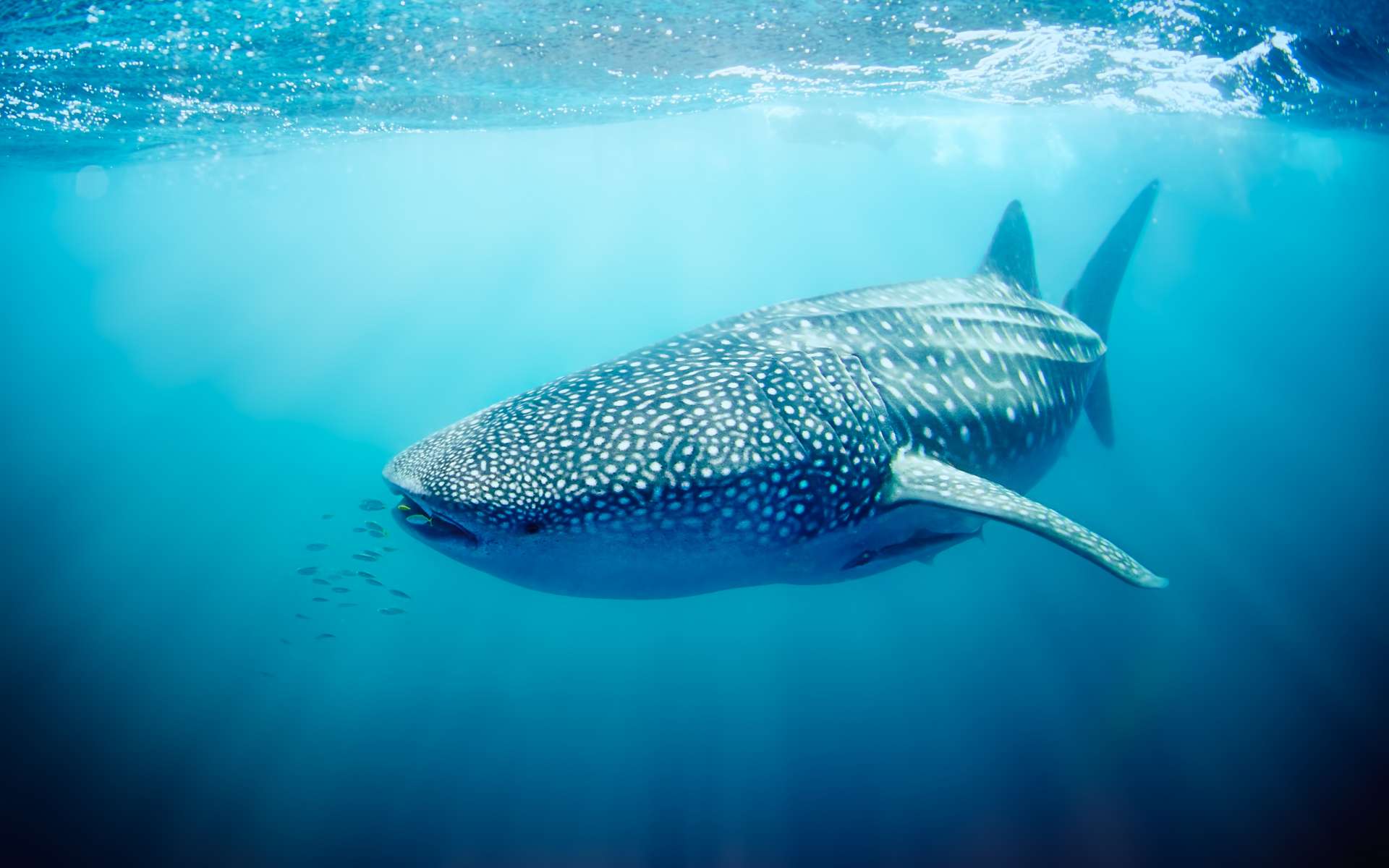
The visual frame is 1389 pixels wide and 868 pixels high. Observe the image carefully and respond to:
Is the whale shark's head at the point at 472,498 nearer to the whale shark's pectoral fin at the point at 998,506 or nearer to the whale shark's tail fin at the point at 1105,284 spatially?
the whale shark's pectoral fin at the point at 998,506

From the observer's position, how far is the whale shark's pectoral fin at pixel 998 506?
2.95 metres

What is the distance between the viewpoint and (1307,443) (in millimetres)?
35781

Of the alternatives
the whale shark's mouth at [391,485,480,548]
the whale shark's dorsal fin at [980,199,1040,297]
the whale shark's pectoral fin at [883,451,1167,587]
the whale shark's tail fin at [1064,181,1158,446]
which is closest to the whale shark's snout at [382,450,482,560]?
the whale shark's mouth at [391,485,480,548]

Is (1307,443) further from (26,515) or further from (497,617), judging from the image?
(26,515)

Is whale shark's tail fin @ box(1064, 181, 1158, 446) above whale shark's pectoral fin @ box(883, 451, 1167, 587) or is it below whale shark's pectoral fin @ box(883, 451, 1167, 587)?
above

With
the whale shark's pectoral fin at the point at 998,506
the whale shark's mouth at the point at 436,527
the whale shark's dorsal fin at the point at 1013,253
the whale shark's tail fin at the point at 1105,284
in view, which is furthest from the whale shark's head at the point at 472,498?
the whale shark's tail fin at the point at 1105,284

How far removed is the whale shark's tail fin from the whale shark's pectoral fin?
4.13 metres

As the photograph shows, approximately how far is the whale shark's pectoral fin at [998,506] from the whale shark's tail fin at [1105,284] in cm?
413

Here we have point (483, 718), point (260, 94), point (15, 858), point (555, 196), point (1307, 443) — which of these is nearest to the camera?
→ point (15, 858)

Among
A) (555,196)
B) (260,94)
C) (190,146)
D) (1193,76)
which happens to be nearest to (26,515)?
(190,146)

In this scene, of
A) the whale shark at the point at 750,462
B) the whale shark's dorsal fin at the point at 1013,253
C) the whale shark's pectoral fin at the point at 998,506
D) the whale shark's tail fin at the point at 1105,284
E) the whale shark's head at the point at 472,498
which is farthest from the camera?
the whale shark's tail fin at the point at 1105,284

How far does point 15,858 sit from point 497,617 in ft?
31.4

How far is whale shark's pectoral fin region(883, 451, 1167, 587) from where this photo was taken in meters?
2.95

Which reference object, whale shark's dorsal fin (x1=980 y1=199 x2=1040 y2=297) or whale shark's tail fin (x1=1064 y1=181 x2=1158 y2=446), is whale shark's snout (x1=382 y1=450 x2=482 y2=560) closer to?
whale shark's dorsal fin (x1=980 y1=199 x2=1040 y2=297)
